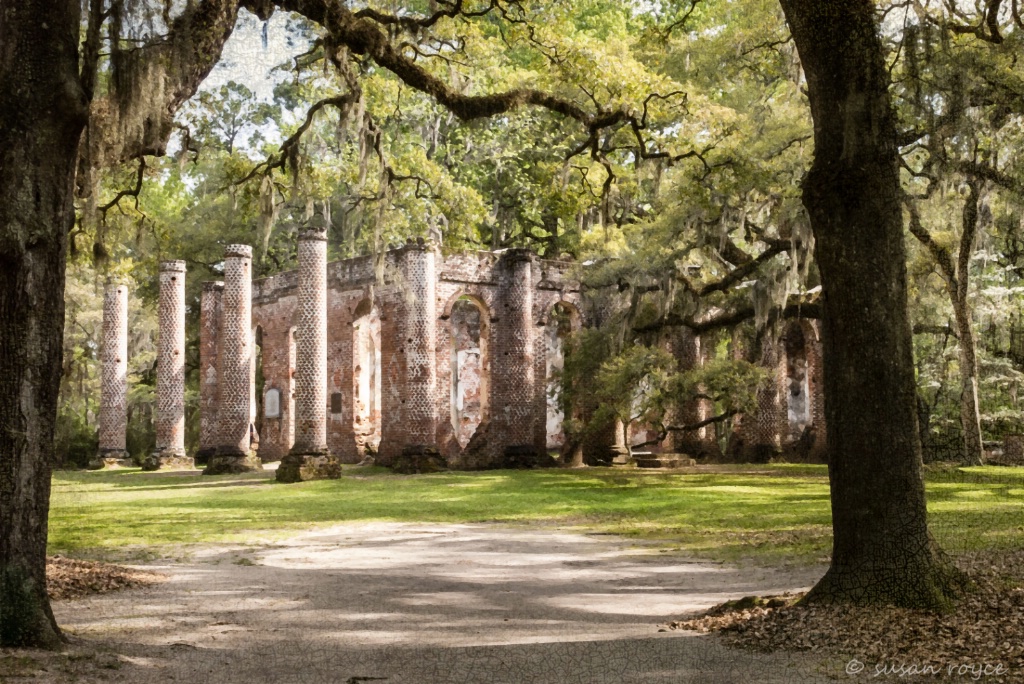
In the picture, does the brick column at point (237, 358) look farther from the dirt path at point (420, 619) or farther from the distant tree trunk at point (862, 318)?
the distant tree trunk at point (862, 318)

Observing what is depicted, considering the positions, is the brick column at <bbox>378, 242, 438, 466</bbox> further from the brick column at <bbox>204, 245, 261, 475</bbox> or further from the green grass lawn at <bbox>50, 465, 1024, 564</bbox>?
the brick column at <bbox>204, 245, 261, 475</bbox>

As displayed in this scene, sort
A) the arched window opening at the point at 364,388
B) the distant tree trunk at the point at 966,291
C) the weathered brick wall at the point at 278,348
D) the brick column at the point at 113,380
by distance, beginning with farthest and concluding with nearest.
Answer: the brick column at the point at 113,380, the weathered brick wall at the point at 278,348, the arched window opening at the point at 364,388, the distant tree trunk at the point at 966,291

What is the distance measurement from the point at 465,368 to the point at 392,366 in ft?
24.1

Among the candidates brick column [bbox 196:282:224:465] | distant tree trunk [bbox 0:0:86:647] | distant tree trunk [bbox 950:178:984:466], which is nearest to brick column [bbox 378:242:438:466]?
brick column [bbox 196:282:224:465]

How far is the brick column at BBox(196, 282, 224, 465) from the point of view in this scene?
33.1m

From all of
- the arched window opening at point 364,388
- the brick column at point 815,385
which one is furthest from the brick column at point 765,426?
the arched window opening at point 364,388

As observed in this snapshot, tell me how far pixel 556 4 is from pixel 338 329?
19.0 m

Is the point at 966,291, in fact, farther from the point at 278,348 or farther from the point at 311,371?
the point at 278,348

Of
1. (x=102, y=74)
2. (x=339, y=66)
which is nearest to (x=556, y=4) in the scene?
(x=339, y=66)

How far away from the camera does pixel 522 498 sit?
60.8 feet

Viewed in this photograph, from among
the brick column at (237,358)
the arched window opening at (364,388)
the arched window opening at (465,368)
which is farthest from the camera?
the arched window opening at (465,368)

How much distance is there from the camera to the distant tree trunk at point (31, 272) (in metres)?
5.70

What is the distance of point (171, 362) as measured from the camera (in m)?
32.8

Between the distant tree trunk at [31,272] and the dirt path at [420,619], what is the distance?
55cm
